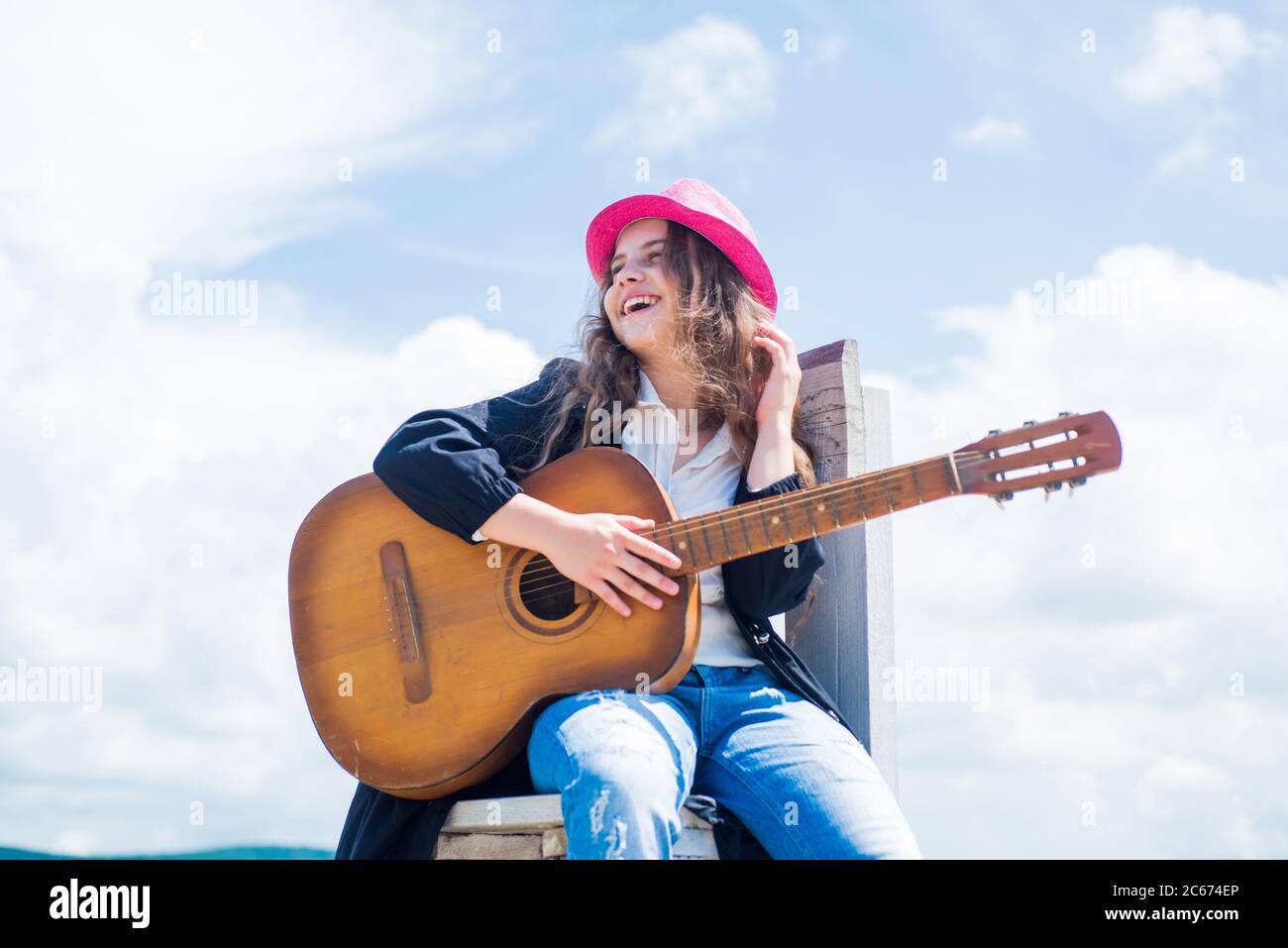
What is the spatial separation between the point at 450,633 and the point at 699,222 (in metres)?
1.31

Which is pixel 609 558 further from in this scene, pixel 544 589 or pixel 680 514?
pixel 680 514

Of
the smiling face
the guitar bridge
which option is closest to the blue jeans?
the guitar bridge

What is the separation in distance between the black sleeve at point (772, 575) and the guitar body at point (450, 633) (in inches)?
7.9

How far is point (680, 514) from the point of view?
3.13 meters

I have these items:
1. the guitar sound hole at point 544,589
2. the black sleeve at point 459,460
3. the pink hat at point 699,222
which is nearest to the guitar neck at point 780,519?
the guitar sound hole at point 544,589

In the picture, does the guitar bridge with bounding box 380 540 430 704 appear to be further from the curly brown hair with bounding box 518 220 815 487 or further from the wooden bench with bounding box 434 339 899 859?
the wooden bench with bounding box 434 339 899 859

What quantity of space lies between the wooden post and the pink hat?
0.31 metres

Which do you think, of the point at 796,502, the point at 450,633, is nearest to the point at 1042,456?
the point at 796,502

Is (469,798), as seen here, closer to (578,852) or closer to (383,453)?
(578,852)

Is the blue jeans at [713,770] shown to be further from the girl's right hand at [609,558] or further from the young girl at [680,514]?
the girl's right hand at [609,558]

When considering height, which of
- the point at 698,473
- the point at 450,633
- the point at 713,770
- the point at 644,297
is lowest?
the point at 713,770

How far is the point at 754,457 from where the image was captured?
3.05 m
